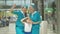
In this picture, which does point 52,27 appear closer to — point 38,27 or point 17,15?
point 38,27

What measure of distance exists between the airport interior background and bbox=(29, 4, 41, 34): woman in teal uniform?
58 millimetres

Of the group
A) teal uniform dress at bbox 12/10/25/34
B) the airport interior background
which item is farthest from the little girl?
the airport interior background

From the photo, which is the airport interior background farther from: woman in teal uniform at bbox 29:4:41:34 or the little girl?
the little girl

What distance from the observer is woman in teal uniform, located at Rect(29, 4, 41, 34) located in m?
3.27

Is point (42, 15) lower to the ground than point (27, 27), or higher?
higher

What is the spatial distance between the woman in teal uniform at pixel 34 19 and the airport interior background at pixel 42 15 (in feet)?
0.19

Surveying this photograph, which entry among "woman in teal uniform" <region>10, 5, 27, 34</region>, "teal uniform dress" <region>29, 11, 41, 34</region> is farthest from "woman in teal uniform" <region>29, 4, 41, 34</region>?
"woman in teal uniform" <region>10, 5, 27, 34</region>

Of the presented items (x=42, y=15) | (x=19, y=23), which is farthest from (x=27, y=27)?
(x=42, y=15)

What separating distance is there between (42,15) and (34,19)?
0.48 feet

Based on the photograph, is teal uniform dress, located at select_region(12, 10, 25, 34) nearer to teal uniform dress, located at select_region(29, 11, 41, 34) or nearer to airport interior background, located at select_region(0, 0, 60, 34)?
airport interior background, located at select_region(0, 0, 60, 34)

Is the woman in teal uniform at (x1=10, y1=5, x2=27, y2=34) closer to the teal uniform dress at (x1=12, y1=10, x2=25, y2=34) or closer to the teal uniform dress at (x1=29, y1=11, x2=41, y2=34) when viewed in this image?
the teal uniform dress at (x1=12, y1=10, x2=25, y2=34)

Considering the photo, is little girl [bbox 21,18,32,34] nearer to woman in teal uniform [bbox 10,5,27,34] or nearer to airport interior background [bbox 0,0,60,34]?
woman in teal uniform [bbox 10,5,27,34]

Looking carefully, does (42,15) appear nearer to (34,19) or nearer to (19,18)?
(34,19)

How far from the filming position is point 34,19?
328 centimetres
